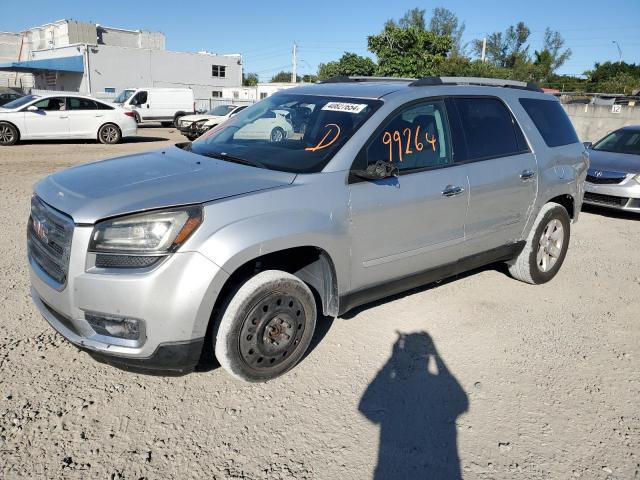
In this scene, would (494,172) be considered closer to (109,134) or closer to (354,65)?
(109,134)

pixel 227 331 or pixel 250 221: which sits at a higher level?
pixel 250 221

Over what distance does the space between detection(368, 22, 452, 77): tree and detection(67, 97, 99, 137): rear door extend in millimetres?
28433

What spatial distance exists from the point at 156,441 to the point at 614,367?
311cm

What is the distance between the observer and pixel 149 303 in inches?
104

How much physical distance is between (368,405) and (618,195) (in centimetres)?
700

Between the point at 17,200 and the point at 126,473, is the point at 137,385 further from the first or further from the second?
the point at 17,200

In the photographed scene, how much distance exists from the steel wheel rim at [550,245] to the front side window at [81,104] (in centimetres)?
1459

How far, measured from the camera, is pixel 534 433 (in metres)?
2.91

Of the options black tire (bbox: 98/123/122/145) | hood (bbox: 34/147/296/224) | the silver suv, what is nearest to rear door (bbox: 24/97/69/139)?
black tire (bbox: 98/123/122/145)

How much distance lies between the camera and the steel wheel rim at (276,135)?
3766 millimetres

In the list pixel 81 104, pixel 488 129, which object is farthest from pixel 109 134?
pixel 488 129

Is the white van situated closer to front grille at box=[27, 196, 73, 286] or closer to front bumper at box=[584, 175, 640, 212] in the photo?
front bumper at box=[584, 175, 640, 212]

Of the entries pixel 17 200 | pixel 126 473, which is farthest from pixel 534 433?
pixel 17 200

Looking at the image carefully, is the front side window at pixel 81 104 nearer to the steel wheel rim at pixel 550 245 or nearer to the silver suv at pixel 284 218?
the silver suv at pixel 284 218
